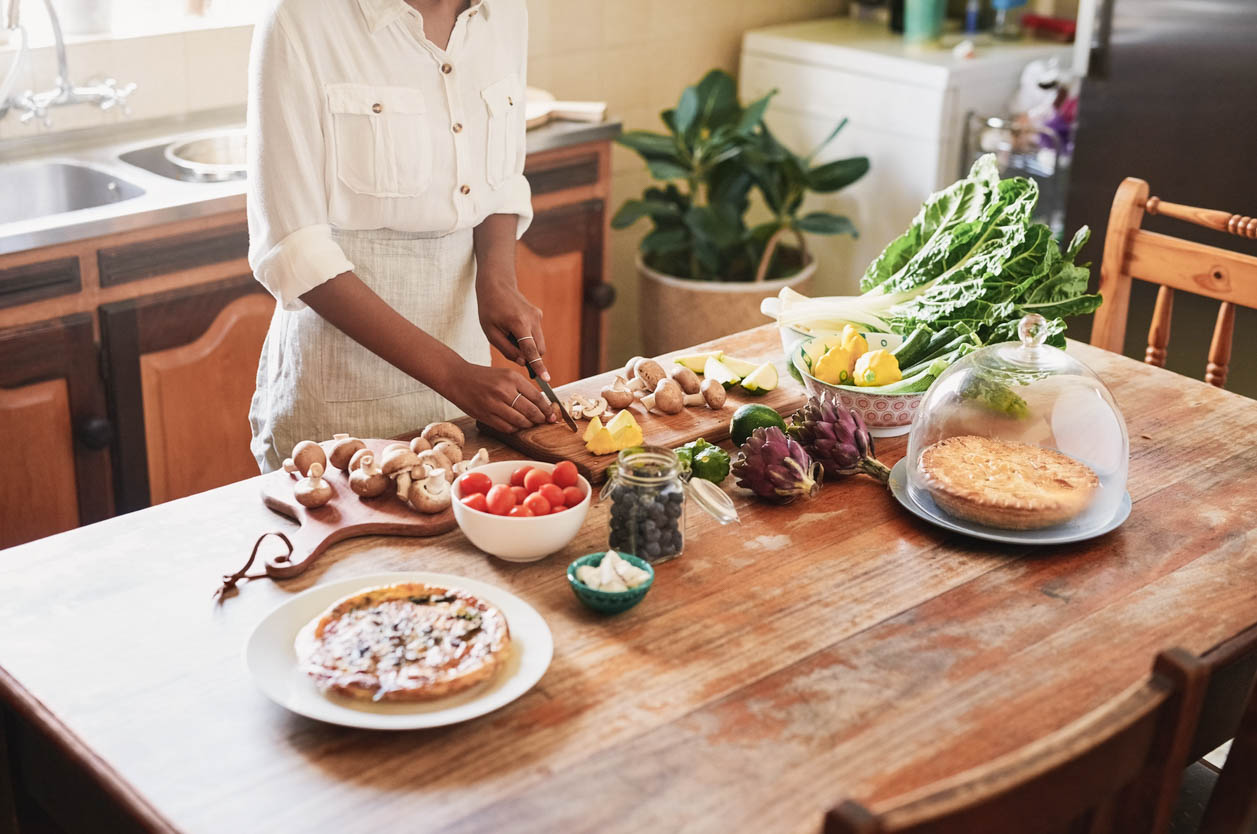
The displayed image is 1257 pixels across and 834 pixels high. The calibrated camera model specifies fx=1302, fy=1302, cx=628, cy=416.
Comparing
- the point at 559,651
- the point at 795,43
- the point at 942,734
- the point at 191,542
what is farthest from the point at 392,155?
the point at 795,43

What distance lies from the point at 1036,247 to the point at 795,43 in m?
1.98

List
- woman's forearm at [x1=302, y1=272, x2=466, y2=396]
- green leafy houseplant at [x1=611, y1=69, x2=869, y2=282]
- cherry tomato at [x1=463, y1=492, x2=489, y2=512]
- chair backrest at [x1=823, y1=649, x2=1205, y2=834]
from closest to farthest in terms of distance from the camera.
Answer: chair backrest at [x1=823, y1=649, x2=1205, y2=834]
cherry tomato at [x1=463, y1=492, x2=489, y2=512]
woman's forearm at [x1=302, y1=272, x2=466, y2=396]
green leafy houseplant at [x1=611, y1=69, x2=869, y2=282]

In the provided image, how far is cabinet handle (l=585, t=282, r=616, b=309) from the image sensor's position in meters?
3.22

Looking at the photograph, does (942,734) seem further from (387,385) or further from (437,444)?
(387,385)


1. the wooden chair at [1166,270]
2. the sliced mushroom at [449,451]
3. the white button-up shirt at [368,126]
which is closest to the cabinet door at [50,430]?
the white button-up shirt at [368,126]

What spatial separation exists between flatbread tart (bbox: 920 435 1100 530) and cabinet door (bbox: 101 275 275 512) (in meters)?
1.52

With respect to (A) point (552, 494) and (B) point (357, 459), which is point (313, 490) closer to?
(B) point (357, 459)

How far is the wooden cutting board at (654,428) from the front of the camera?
63.4 inches

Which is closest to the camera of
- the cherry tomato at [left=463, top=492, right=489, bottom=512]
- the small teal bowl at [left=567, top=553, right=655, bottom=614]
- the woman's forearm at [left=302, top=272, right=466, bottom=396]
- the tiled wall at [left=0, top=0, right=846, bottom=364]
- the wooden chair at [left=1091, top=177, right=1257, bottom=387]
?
the small teal bowl at [left=567, top=553, right=655, bottom=614]

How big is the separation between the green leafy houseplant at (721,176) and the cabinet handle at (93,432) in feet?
4.71

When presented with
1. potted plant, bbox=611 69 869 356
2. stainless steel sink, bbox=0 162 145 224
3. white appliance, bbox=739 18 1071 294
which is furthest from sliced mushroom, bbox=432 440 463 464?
white appliance, bbox=739 18 1071 294

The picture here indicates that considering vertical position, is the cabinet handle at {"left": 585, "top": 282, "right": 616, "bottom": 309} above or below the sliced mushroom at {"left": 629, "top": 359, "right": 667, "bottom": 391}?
below

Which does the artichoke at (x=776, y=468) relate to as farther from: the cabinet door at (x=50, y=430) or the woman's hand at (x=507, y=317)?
the cabinet door at (x=50, y=430)

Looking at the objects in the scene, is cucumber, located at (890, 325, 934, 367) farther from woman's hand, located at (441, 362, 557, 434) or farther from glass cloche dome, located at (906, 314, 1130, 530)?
woman's hand, located at (441, 362, 557, 434)
